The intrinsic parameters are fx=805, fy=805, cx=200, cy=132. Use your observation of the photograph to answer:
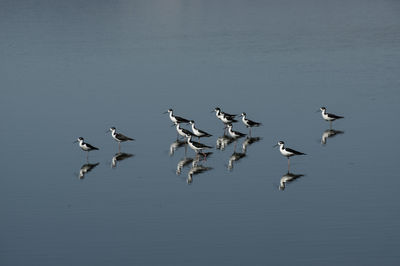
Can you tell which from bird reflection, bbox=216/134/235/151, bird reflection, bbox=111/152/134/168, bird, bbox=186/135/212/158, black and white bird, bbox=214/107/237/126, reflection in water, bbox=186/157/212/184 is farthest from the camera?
black and white bird, bbox=214/107/237/126

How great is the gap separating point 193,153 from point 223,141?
2.16 metres

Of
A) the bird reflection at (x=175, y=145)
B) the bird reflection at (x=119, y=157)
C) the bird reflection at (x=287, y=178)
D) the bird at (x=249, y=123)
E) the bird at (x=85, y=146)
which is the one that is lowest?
the bird reflection at (x=287, y=178)

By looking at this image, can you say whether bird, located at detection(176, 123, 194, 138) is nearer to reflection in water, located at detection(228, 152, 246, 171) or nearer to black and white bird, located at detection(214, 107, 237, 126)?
black and white bird, located at detection(214, 107, 237, 126)

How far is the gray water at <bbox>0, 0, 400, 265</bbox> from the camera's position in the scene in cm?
2212

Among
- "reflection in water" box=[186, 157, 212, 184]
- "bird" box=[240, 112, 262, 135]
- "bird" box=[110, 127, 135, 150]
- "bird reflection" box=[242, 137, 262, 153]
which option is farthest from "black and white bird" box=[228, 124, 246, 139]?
"bird" box=[110, 127, 135, 150]

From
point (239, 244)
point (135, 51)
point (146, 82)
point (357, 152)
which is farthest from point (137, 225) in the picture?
point (135, 51)

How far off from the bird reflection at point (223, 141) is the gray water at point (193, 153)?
0.34m

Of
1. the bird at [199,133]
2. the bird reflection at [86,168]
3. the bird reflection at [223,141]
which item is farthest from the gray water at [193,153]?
the bird at [199,133]

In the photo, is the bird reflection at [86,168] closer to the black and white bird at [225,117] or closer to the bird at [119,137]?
the bird at [119,137]

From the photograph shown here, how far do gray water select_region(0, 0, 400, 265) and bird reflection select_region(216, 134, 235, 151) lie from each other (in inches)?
13.4

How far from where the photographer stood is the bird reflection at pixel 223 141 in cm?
3338

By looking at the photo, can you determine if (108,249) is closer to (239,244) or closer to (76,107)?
(239,244)

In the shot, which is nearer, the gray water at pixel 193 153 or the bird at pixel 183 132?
the gray water at pixel 193 153

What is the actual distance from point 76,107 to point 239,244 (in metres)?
19.9
